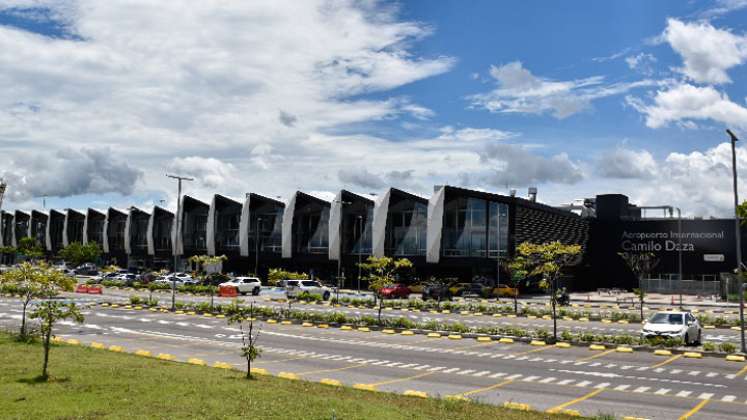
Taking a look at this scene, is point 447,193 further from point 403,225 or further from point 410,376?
point 410,376

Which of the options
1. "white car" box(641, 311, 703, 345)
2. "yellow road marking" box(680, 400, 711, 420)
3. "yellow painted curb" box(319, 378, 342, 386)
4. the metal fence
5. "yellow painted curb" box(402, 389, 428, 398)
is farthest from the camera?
the metal fence

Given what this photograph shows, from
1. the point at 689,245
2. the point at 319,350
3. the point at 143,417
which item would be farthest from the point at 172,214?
the point at 143,417

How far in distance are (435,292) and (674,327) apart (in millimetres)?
31720

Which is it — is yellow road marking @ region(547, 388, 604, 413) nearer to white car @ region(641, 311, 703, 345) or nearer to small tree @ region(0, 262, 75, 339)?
white car @ region(641, 311, 703, 345)

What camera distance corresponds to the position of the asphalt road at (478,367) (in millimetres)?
19094

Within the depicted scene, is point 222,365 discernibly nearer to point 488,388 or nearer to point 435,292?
point 488,388

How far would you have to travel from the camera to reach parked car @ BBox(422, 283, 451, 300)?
6197cm

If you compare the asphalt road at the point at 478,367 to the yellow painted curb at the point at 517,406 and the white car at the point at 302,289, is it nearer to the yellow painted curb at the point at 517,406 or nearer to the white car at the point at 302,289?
the yellow painted curb at the point at 517,406

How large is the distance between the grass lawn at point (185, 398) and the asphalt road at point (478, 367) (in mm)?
2587

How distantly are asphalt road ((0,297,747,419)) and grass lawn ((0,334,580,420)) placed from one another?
8.49 feet

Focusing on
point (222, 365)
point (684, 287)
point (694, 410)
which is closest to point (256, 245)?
point (684, 287)

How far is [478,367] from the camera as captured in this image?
82.8ft

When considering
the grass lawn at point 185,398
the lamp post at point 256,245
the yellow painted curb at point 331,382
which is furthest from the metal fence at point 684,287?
the grass lawn at point 185,398

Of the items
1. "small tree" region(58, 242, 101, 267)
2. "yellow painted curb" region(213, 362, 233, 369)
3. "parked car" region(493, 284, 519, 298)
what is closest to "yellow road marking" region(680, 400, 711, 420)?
"yellow painted curb" region(213, 362, 233, 369)
